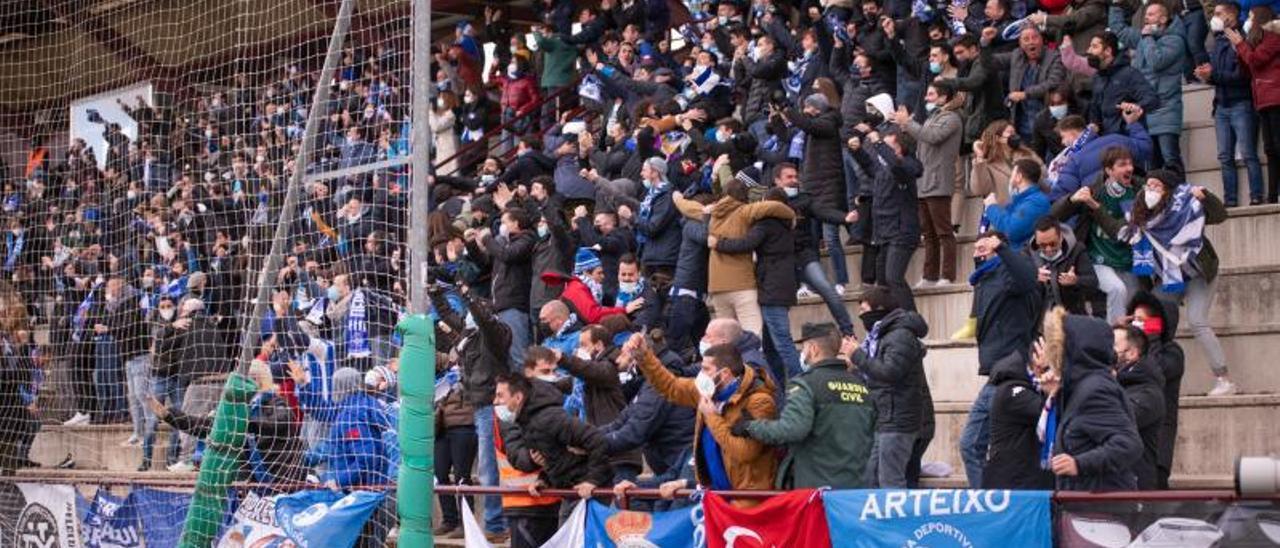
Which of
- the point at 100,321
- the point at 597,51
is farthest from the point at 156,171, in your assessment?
the point at 597,51

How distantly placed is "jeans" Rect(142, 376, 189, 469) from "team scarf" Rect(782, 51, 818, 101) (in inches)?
240

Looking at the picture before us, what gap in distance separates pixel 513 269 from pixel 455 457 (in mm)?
2070

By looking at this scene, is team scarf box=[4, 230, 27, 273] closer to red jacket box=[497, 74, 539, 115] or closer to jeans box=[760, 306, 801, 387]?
red jacket box=[497, 74, 539, 115]

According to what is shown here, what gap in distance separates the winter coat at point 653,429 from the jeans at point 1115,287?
2930 millimetres

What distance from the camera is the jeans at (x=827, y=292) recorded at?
45.8 ft

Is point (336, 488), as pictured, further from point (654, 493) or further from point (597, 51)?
point (597, 51)

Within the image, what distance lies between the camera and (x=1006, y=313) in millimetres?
11594

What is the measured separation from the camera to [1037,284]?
11.6 m

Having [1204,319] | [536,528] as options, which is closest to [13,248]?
[536,528]

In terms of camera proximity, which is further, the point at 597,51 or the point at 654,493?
the point at 597,51

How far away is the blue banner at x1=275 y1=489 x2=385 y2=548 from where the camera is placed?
466 inches

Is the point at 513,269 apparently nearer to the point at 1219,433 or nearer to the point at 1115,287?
the point at 1115,287

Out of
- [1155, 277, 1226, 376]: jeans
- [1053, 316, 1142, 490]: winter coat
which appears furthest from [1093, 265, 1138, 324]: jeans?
[1053, 316, 1142, 490]: winter coat

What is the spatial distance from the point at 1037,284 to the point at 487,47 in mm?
15834
